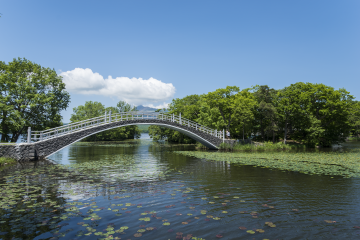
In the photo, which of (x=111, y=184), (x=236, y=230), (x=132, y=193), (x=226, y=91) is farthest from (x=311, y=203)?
(x=226, y=91)

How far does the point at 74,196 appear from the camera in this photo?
27.0 feet

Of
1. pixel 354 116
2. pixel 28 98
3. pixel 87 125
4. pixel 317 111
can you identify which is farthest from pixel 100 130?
pixel 354 116

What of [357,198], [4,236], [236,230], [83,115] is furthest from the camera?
[83,115]

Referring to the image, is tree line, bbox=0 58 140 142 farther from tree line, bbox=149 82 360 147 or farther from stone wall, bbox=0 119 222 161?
tree line, bbox=149 82 360 147

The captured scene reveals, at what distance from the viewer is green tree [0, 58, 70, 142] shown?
23.1 meters

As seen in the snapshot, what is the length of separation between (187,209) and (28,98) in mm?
24926

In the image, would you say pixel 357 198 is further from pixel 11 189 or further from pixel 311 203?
pixel 11 189

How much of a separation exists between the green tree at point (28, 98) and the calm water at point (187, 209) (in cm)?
1614

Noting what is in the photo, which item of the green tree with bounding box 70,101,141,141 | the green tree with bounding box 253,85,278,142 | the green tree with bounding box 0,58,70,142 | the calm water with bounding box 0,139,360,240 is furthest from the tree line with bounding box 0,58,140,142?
the green tree with bounding box 70,101,141,141

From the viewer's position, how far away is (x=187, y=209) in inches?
267

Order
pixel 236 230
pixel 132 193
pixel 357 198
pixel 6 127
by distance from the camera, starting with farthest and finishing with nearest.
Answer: pixel 6 127, pixel 132 193, pixel 357 198, pixel 236 230

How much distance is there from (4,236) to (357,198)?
1049 cm

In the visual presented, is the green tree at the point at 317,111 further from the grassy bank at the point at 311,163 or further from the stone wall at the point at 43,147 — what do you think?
the stone wall at the point at 43,147

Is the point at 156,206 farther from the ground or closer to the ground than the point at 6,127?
closer to the ground
